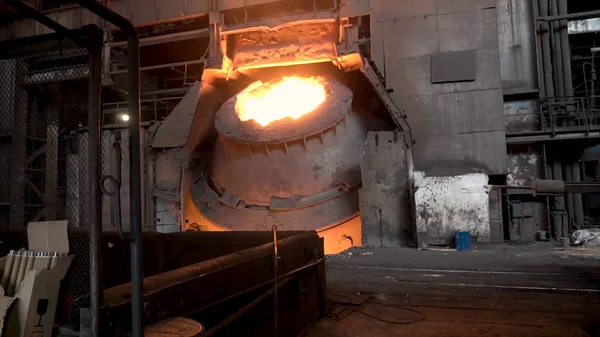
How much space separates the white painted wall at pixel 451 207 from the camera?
25.1 ft

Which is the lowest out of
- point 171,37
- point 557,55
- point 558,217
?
point 558,217

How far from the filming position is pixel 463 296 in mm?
4133

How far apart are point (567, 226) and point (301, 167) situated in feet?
20.6

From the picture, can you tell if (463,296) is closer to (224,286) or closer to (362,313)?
(362,313)

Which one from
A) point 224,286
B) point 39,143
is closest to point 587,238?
point 224,286

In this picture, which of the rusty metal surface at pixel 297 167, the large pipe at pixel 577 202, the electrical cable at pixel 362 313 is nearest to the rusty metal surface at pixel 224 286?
the electrical cable at pixel 362 313

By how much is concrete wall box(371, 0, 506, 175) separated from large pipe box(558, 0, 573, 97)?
2.48 m

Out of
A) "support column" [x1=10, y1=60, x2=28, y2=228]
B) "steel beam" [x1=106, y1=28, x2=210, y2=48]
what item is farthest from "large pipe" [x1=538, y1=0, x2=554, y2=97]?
"support column" [x1=10, y1=60, x2=28, y2=228]

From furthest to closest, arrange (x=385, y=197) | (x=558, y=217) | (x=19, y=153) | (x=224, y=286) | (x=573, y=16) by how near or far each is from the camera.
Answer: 1. (x=19, y=153)
2. (x=573, y=16)
3. (x=558, y=217)
4. (x=385, y=197)
5. (x=224, y=286)

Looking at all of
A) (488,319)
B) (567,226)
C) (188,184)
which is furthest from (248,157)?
(567,226)

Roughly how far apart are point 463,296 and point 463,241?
3.52 metres

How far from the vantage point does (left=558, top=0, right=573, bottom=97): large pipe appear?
33.3 feet

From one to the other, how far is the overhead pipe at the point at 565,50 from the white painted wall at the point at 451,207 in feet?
14.9

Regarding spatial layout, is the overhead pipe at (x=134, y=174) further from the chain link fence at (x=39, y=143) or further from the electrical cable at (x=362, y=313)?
the chain link fence at (x=39, y=143)
